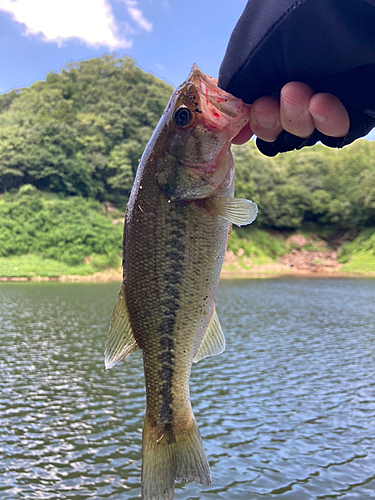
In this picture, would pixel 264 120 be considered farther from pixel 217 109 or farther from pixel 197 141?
pixel 197 141

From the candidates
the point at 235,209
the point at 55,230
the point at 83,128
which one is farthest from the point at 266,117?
the point at 83,128

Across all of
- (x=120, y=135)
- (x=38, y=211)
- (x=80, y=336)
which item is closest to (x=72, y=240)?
(x=38, y=211)

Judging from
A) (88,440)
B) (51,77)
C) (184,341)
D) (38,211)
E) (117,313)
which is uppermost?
(51,77)

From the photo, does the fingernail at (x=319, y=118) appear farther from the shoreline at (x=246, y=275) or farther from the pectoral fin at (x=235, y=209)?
the shoreline at (x=246, y=275)

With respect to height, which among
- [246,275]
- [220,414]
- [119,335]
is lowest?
[220,414]

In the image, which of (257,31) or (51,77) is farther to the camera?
(51,77)

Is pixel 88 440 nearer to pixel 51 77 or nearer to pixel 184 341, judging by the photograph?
pixel 184 341

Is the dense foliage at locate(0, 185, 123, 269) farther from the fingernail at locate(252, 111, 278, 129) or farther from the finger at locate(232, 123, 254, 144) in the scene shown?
the fingernail at locate(252, 111, 278, 129)
